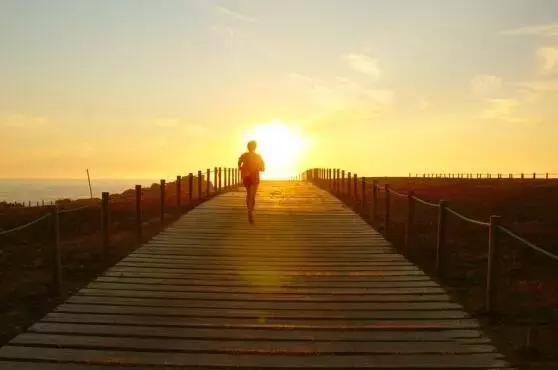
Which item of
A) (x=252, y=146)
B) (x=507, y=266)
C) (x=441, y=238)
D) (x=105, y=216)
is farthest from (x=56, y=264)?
(x=507, y=266)

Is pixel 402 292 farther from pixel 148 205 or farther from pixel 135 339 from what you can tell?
pixel 148 205

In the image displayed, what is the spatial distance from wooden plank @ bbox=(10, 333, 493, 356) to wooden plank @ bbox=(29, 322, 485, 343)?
0.45ft

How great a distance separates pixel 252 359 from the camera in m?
6.96

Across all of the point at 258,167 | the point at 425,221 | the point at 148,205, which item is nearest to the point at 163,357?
the point at 258,167

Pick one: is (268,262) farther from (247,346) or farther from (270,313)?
(247,346)

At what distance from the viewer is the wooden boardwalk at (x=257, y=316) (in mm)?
7016

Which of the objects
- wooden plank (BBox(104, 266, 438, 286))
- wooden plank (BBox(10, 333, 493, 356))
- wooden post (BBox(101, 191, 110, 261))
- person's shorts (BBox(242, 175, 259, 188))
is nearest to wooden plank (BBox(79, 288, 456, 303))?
wooden plank (BBox(104, 266, 438, 286))

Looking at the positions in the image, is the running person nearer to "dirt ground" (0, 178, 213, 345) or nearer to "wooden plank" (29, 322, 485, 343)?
"dirt ground" (0, 178, 213, 345)

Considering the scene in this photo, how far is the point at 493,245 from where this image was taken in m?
9.29

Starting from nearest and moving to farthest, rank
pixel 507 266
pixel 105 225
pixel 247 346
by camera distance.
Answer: pixel 247 346
pixel 105 225
pixel 507 266

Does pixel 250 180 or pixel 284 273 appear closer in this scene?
pixel 284 273

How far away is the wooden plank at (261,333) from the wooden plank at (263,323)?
0.38 ft

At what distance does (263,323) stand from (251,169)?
10.5 metres

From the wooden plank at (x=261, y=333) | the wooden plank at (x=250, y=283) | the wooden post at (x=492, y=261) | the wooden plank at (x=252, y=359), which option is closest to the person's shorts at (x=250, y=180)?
the wooden plank at (x=250, y=283)
